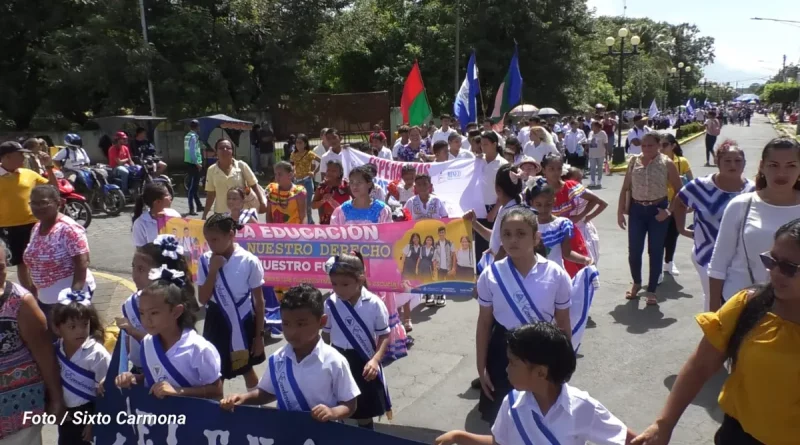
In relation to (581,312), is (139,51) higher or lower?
higher

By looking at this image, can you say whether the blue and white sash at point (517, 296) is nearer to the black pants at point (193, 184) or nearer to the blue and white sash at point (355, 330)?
the blue and white sash at point (355, 330)

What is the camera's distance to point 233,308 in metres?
Result: 4.29

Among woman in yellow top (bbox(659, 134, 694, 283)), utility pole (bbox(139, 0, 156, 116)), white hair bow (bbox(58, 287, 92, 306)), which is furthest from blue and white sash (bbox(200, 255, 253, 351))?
utility pole (bbox(139, 0, 156, 116))

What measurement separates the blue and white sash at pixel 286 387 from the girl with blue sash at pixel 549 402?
1023 mm

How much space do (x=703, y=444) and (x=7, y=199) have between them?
609 cm

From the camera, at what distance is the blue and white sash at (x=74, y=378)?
10.9ft

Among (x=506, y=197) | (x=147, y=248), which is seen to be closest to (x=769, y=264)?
(x=506, y=197)

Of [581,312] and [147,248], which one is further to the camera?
[581,312]

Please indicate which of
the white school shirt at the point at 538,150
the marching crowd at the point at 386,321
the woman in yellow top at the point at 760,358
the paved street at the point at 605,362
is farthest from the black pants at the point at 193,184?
the woman in yellow top at the point at 760,358

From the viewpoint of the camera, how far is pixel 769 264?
7.34ft

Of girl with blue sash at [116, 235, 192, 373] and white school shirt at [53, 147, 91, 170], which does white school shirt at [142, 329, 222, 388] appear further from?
white school shirt at [53, 147, 91, 170]

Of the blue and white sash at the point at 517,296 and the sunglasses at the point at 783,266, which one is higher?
the sunglasses at the point at 783,266

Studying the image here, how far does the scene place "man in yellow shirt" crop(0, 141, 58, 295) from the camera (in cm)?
578

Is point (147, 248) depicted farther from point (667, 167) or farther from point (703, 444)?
point (667, 167)
